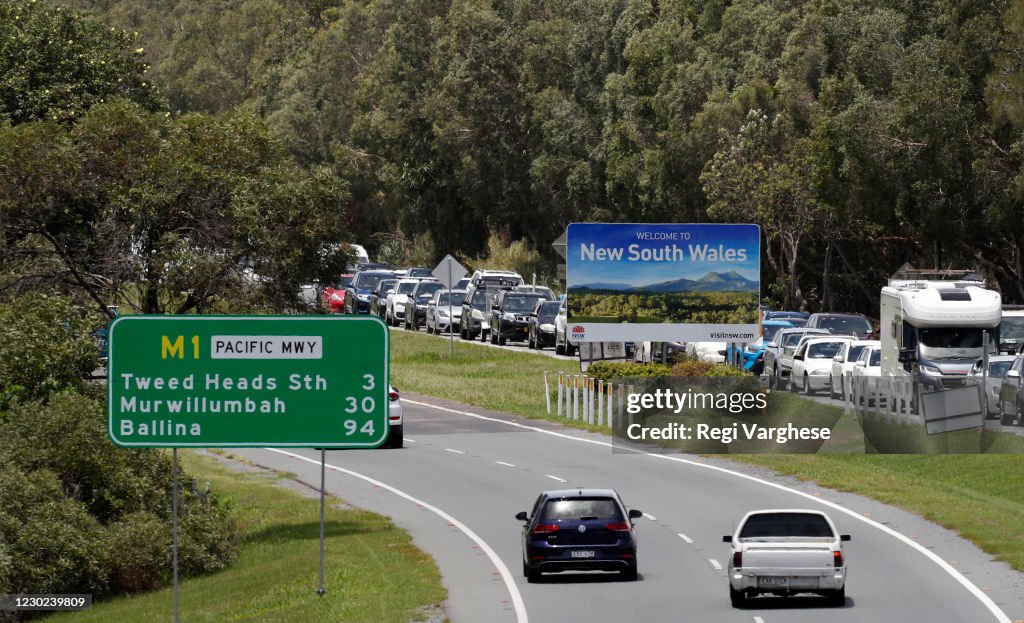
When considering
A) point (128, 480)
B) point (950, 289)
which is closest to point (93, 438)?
point (128, 480)

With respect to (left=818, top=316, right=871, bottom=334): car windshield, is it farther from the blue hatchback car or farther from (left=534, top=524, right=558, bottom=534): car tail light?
(left=534, top=524, right=558, bottom=534): car tail light

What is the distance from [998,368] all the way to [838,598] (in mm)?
17211

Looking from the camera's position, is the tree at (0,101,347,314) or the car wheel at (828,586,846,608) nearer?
the car wheel at (828,586,846,608)

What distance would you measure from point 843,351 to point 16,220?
2167 cm

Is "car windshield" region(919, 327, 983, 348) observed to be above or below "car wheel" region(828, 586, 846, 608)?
above

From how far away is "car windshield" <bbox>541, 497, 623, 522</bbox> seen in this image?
23781 mm

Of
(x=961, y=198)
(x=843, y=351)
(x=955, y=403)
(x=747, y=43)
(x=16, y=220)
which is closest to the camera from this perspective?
(x=16, y=220)

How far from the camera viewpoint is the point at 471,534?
94.7ft

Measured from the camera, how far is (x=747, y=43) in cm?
7331

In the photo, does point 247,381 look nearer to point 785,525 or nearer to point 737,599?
point 737,599

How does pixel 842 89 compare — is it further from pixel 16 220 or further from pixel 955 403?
pixel 16 220

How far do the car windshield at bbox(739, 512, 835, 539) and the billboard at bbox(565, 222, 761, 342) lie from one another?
1886 centimetres

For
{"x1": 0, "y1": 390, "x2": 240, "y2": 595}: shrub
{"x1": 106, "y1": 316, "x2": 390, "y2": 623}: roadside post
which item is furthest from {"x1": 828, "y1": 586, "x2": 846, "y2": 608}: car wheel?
{"x1": 0, "y1": 390, "x2": 240, "y2": 595}: shrub

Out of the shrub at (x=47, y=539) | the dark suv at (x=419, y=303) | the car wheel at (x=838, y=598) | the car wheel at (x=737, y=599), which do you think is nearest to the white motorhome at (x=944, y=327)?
the car wheel at (x=838, y=598)
